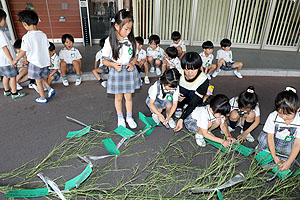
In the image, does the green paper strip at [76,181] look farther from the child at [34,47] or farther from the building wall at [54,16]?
the building wall at [54,16]

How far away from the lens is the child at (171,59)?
358cm

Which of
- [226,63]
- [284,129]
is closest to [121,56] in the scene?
[284,129]

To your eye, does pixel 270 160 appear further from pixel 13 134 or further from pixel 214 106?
pixel 13 134

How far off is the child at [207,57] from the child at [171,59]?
46 centimetres

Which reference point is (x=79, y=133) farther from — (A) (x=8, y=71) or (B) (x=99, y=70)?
(B) (x=99, y=70)

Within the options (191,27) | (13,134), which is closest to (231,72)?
(191,27)

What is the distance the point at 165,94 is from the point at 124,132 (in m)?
0.61

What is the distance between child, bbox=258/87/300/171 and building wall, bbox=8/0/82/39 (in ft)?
16.1

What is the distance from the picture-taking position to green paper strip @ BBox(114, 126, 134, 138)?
243 centimetres

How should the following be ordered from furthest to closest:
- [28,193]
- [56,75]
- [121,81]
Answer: [56,75] → [121,81] → [28,193]

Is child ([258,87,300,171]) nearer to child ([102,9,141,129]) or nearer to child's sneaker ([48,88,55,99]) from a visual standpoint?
child ([102,9,141,129])

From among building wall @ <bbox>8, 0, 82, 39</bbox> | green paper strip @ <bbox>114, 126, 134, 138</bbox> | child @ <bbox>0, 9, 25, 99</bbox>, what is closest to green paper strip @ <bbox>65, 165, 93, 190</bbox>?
green paper strip @ <bbox>114, 126, 134, 138</bbox>

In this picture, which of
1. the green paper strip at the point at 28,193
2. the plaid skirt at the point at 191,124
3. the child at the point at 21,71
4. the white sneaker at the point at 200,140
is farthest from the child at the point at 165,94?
the child at the point at 21,71

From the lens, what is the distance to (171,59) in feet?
12.3
